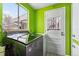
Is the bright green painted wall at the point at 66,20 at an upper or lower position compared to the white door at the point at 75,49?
upper

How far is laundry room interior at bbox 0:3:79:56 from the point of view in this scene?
1.50 metres

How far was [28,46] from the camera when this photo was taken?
1.50m

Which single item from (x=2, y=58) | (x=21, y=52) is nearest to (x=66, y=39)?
(x=21, y=52)

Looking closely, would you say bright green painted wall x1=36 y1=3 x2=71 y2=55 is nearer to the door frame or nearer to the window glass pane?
the door frame

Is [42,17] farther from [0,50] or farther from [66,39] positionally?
[0,50]

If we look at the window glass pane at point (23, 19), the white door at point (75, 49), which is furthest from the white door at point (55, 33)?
the window glass pane at point (23, 19)

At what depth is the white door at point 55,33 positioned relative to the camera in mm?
1521

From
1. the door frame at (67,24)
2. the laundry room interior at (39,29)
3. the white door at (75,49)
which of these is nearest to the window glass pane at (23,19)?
the laundry room interior at (39,29)

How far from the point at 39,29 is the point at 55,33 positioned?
21 centimetres

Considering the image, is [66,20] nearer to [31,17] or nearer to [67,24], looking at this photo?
[67,24]

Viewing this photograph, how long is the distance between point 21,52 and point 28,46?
0.37ft

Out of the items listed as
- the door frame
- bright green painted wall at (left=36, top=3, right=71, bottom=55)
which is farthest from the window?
the door frame

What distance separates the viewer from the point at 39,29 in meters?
1.55

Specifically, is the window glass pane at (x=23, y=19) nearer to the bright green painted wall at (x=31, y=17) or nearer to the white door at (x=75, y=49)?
the bright green painted wall at (x=31, y=17)
